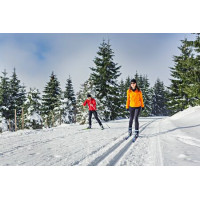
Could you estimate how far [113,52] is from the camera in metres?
22.7

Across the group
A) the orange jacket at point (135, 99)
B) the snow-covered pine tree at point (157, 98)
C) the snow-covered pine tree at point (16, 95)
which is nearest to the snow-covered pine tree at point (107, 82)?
the orange jacket at point (135, 99)

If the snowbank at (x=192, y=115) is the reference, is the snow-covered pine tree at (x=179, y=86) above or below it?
above

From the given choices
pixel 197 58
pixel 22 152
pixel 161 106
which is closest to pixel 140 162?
pixel 22 152

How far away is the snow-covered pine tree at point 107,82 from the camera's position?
21.0 metres

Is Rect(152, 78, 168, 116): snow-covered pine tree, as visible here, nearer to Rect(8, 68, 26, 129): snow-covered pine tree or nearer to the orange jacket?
Rect(8, 68, 26, 129): snow-covered pine tree

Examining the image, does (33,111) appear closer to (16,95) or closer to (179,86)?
(16,95)

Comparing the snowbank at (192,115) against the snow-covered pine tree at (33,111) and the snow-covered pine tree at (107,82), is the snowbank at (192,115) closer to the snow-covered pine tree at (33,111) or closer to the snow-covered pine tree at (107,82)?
the snow-covered pine tree at (107,82)

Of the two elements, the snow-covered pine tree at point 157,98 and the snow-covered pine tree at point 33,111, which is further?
the snow-covered pine tree at point 157,98

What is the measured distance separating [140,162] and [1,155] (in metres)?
3.07

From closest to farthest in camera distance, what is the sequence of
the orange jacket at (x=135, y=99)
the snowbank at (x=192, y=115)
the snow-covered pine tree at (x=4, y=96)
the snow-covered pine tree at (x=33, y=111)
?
the orange jacket at (x=135, y=99)
the snowbank at (x=192, y=115)
the snow-covered pine tree at (x=33, y=111)
the snow-covered pine tree at (x=4, y=96)

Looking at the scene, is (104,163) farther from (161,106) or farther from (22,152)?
(161,106)

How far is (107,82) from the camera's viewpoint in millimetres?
21719

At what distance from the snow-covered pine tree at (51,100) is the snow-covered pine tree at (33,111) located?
3.21m

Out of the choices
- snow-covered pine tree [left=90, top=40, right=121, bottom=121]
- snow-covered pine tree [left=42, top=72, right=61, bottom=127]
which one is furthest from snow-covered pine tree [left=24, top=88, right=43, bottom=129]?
snow-covered pine tree [left=90, top=40, right=121, bottom=121]
